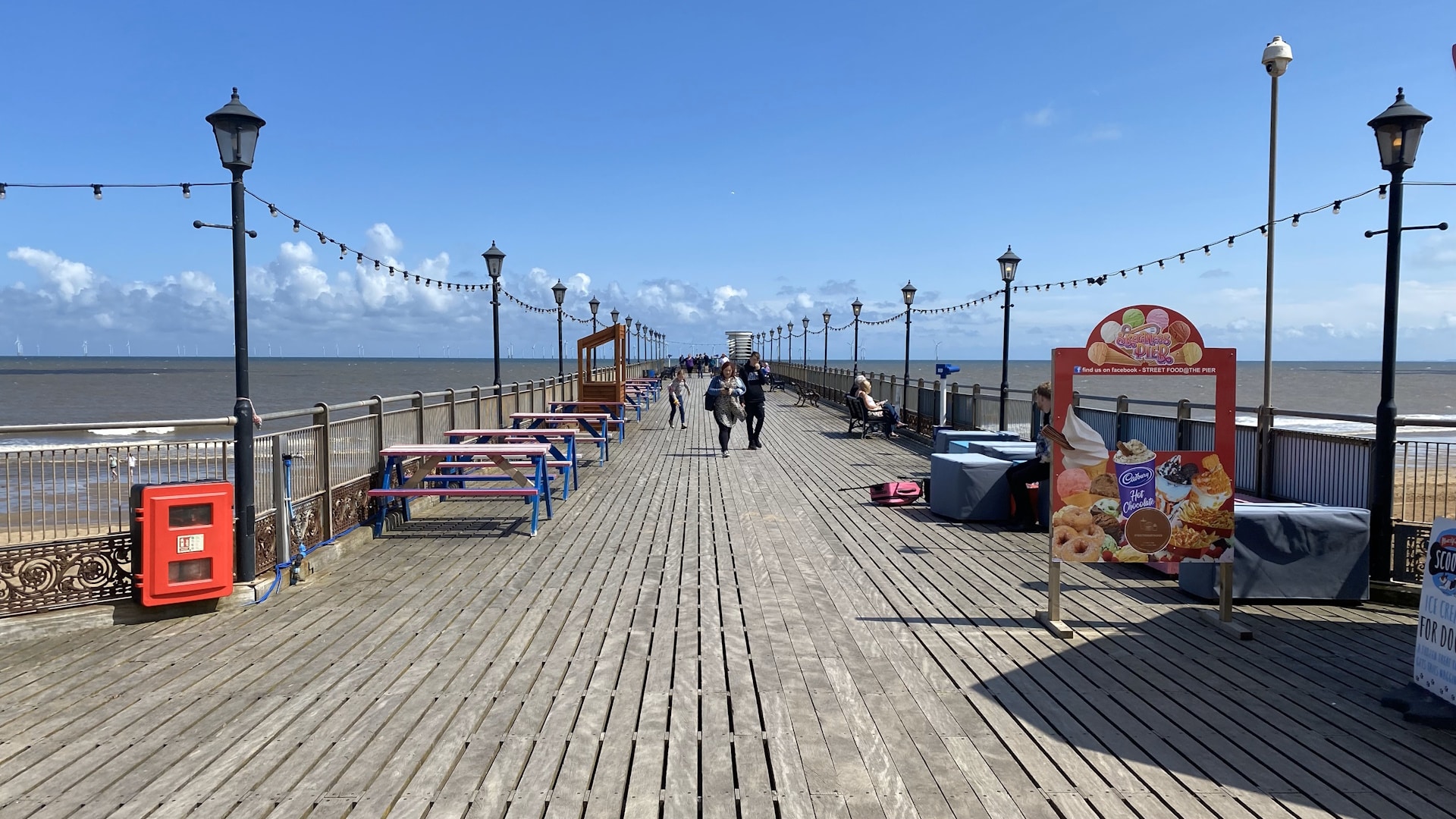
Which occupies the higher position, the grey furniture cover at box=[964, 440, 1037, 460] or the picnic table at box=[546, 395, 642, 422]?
the picnic table at box=[546, 395, 642, 422]

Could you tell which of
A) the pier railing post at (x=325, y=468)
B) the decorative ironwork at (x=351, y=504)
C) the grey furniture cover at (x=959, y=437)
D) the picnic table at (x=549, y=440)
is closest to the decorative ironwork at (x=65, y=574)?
the pier railing post at (x=325, y=468)

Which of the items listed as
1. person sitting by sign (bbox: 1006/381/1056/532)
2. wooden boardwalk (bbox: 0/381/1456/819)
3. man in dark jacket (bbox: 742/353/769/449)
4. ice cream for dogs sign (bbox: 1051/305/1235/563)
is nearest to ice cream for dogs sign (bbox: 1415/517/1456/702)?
wooden boardwalk (bbox: 0/381/1456/819)

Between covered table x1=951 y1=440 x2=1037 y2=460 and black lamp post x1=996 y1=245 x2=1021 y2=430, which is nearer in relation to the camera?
covered table x1=951 y1=440 x2=1037 y2=460

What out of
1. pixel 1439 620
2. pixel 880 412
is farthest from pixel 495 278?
pixel 1439 620

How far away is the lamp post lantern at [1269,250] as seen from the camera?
8.33 metres

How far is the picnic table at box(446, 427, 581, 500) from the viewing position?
1086 cm

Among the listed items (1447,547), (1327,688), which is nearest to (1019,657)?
(1327,688)

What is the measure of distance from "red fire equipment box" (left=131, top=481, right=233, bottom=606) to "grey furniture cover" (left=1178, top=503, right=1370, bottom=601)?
264 inches

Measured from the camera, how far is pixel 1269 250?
9.01 metres

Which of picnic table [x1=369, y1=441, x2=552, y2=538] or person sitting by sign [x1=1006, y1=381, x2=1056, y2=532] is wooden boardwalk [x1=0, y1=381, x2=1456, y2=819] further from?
person sitting by sign [x1=1006, y1=381, x2=1056, y2=532]

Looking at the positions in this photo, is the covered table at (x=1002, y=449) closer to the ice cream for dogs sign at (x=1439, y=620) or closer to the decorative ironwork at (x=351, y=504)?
the ice cream for dogs sign at (x=1439, y=620)

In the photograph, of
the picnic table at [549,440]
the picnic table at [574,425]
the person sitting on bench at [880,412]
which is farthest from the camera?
the person sitting on bench at [880,412]

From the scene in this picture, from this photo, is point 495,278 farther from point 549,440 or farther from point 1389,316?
point 1389,316

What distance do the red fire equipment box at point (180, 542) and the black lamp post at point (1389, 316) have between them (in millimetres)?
7967
